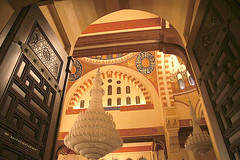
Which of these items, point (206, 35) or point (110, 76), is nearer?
point (206, 35)

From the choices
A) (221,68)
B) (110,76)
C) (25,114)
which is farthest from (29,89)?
(110,76)

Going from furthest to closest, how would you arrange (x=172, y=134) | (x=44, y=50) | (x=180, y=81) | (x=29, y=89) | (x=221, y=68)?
(x=180, y=81) → (x=172, y=134) → (x=44, y=50) → (x=29, y=89) → (x=221, y=68)

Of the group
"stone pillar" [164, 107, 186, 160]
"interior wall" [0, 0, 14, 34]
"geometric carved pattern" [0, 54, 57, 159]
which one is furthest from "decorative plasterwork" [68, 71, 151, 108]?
"interior wall" [0, 0, 14, 34]

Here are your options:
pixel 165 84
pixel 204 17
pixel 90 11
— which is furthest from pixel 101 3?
pixel 165 84

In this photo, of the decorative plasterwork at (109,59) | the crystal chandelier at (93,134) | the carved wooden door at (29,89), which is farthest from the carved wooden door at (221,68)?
the decorative plasterwork at (109,59)

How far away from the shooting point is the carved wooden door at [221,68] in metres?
1.09

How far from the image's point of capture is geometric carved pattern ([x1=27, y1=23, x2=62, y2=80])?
1498 millimetres

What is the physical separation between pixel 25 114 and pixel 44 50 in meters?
0.60

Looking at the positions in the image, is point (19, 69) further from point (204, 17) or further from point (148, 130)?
point (148, 130)

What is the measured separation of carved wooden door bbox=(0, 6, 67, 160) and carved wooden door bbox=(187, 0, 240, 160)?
1342 mm

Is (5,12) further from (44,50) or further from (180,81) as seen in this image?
(180,81)

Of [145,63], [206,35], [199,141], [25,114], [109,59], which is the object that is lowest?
[25,114]

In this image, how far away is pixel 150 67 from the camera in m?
8.91

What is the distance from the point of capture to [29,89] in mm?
1375
